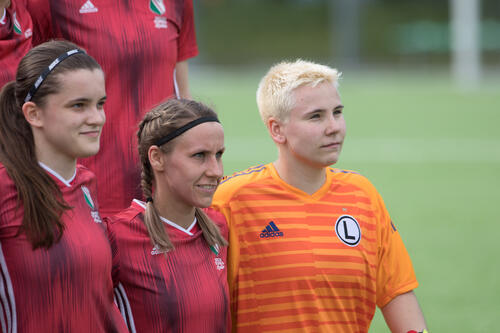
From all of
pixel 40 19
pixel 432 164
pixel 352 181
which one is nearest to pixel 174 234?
pixel 352 181

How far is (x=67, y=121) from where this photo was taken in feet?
9.29

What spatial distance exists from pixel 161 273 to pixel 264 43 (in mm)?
35448

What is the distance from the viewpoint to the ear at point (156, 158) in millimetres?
3207

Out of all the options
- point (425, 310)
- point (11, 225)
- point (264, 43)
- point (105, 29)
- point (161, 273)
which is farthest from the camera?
point (264, 43)

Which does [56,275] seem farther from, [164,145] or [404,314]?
[404,314]

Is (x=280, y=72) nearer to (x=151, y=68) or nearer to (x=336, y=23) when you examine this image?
(x=151, y=68)

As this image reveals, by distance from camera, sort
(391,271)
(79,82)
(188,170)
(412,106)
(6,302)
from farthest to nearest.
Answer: (412,106) < (391,271) < (188,170) < (79,82) < (6,302)

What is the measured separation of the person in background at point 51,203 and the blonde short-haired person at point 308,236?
789mm

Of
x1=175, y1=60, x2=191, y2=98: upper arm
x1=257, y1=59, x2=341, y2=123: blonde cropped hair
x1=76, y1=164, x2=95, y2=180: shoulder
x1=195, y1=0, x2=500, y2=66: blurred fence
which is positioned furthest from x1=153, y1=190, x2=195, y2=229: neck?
x1=195, y1=0, x2=500, y2=66: blurred fence

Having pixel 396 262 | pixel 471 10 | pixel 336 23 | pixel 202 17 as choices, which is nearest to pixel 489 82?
pixel 471 10

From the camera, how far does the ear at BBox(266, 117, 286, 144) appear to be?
3650 millimetres

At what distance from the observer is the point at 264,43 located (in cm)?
3794

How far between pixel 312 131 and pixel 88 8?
46.6 inches

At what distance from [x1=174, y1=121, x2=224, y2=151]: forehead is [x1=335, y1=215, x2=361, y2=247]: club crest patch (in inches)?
29.6
